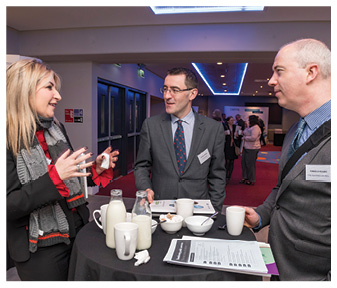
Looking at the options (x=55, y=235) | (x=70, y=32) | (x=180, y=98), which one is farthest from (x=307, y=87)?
(x=70, y=32)

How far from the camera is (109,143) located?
6.46m

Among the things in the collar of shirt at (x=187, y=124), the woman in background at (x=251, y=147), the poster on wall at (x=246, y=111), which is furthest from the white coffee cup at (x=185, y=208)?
the poster on wall at (x=246, y=111)

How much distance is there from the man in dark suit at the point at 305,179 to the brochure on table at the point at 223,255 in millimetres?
213

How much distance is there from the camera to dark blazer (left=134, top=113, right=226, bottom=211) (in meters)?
2.13

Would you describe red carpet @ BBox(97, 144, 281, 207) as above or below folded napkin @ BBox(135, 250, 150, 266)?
below

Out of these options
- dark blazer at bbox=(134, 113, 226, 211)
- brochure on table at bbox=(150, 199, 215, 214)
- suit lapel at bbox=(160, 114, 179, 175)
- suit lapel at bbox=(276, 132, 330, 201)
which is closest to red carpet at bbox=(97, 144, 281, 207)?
dark blazer at bbox=(134, 113, 226, 211)

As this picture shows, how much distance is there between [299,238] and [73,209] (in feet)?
4.05

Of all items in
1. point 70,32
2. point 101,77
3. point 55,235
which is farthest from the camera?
point 101,77

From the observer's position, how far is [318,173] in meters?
1.24

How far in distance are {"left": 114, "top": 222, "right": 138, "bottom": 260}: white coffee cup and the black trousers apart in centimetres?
57

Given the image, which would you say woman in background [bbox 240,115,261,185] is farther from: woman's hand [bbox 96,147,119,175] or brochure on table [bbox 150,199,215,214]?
woman's hand [bbox 96,147,119,175]

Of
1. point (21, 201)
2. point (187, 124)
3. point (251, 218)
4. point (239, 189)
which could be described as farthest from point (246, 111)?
point (21, 201)

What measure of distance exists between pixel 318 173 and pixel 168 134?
1.20 m
